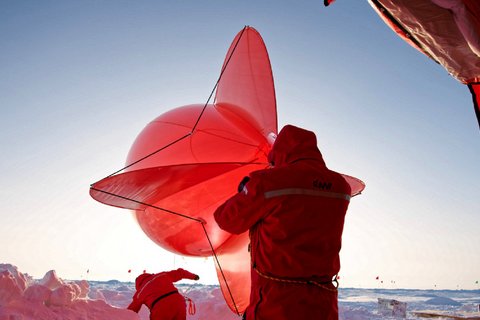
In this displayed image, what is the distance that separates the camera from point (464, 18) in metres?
2.77

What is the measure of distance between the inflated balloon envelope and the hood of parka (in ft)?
5.34

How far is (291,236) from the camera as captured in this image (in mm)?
2482

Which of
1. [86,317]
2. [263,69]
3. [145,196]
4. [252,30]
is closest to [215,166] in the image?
[145,196]

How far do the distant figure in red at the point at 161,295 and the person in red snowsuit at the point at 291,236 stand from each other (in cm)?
295

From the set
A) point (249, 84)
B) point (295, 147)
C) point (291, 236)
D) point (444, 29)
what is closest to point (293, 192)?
point (291, 236)

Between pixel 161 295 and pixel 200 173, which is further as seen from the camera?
pixel 161 295

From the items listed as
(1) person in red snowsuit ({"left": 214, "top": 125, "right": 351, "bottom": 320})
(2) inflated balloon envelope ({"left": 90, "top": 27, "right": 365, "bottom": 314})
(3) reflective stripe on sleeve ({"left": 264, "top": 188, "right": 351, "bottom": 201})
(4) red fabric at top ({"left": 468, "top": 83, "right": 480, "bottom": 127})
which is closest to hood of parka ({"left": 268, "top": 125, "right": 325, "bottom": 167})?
(1) person in red snowsuit ({"left": 214, "top": 125, "right": 351, "bottom": 320})

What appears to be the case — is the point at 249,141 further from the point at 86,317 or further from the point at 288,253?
the point at 86,317

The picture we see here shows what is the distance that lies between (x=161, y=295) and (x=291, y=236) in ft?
11.3

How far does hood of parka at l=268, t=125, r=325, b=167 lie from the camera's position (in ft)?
8.97

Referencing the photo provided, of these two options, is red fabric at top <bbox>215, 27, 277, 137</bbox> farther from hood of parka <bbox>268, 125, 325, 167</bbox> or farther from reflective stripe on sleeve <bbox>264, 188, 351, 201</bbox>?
reflective stripe on sleeve <bbox>264, 188, 351, 201</bbox>

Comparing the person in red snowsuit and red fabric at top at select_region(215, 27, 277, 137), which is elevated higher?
red fabric at top at select_region(215, 27, 277, 137)

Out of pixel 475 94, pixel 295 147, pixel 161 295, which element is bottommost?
pixel 161 295

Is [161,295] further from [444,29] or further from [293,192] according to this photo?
[444,29]
